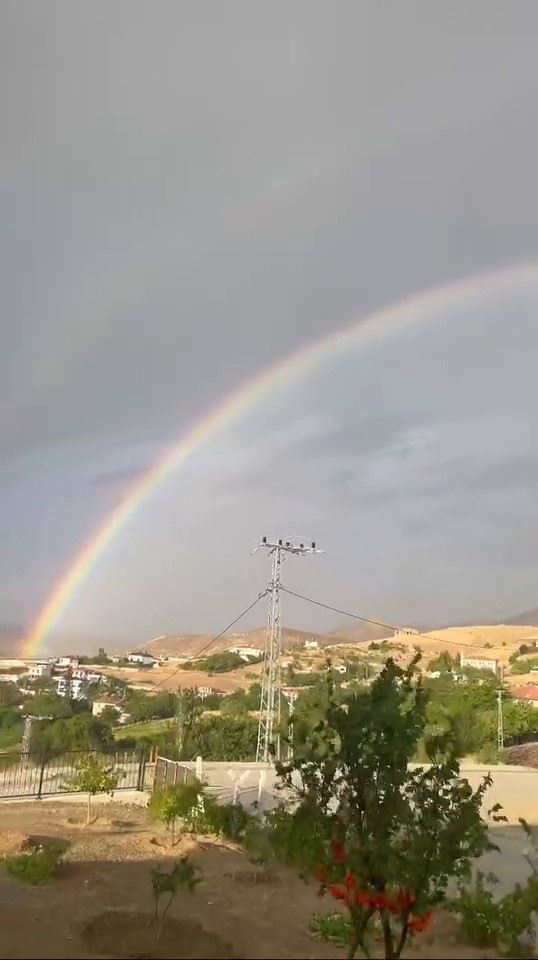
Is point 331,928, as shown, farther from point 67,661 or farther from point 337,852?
point 67,661

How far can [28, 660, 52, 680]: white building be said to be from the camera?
265 ft

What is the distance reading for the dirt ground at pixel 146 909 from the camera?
496 centimetres

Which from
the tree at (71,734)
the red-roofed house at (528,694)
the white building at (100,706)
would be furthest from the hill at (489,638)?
the tree at (71,734)

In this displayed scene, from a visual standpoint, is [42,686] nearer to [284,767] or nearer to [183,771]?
[183,771]

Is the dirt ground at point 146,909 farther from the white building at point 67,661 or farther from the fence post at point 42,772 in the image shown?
the white building at point 67,661

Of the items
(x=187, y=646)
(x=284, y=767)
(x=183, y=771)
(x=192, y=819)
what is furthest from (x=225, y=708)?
(x=187, y=646)

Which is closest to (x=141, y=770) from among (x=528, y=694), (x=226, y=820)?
(x=226, y=820)

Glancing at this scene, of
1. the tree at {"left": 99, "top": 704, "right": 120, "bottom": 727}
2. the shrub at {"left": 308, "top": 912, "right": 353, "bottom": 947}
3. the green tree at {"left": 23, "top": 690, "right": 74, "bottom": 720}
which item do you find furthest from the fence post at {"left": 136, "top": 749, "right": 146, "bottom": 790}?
the green tree at {"left": 23, "top": 690, "right": 74, "bottom": 720}

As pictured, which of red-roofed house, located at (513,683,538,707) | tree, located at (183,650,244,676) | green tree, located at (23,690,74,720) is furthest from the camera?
tree, located at (183,650,244,676)

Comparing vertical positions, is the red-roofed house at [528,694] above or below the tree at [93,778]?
above

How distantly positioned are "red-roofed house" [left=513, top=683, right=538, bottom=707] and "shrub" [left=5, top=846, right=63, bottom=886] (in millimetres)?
42595

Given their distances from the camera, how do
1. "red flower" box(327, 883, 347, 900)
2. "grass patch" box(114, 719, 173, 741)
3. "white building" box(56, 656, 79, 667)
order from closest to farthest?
1. "red flower" box(327, 883, 347, 900)
2. "grass patch" box(114, 719, 173, 741)
3. "white building" box(56, 656, 79, 667)

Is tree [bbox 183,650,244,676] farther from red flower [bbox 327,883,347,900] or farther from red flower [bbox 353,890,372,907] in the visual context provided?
red flower [bbox 353,890,372,907]

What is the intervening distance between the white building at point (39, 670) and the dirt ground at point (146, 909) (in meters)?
71.2
